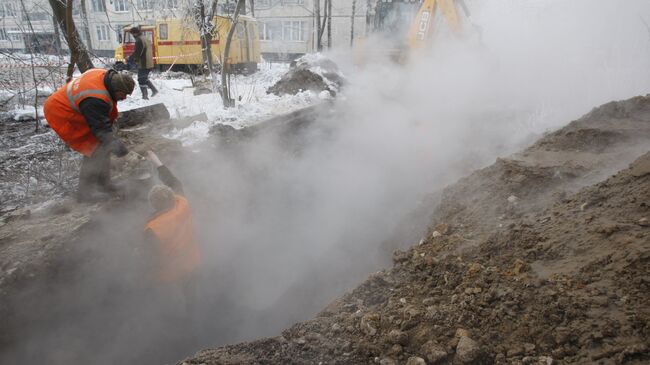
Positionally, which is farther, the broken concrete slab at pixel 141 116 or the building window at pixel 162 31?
the building window at pixel 162 31

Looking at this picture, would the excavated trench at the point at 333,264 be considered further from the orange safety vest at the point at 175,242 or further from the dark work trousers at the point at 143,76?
the dark work trousers at the point at 143,76

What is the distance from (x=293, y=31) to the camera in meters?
29.4

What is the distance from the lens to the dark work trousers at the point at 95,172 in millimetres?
4078

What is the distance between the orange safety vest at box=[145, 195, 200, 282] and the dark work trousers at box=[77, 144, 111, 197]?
43.7 inches

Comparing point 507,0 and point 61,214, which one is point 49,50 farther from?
point 507,0

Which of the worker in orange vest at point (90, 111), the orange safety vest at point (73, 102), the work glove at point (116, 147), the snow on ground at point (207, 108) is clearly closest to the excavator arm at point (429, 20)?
the snow on ground at point (207, 108)

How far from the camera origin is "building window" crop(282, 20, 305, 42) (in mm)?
29188

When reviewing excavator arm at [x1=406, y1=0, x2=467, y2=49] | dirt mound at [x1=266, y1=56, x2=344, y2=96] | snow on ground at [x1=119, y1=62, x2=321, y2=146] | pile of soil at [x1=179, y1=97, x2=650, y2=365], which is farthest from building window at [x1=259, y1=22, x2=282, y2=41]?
pile of soil at [x1=179, y1=97, x2=650, y2=365]

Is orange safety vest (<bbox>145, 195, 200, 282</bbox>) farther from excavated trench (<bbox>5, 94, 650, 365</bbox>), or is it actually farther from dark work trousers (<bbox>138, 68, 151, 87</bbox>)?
dark work trousers (<bbox>138, 68, 151, 87</bbox>)

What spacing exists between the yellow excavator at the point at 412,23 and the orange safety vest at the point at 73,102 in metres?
8.09

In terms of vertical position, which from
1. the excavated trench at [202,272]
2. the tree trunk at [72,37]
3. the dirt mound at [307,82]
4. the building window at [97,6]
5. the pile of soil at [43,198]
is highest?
the building window at [97,6]

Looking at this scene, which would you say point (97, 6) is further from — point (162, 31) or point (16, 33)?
point (16, 33)

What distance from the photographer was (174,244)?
3514mm

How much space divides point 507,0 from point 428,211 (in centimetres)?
1023
